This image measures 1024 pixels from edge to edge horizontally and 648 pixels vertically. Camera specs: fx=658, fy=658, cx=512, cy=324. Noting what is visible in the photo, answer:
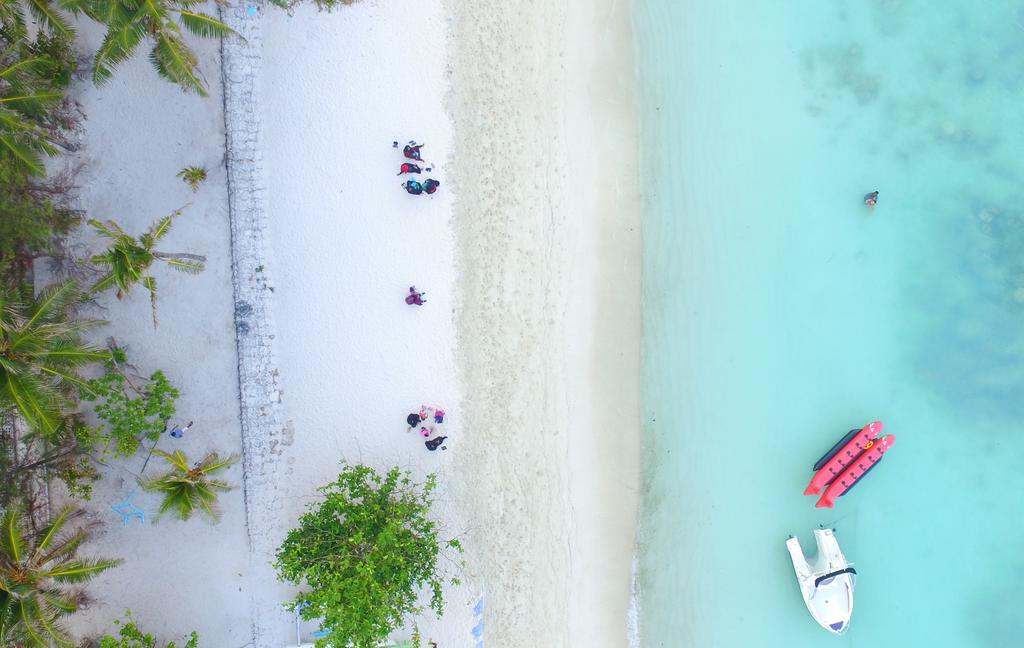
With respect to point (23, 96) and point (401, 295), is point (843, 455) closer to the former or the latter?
point (401, 295)

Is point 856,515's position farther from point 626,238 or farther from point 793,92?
point 793,92

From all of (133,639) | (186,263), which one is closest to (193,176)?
(186,263)

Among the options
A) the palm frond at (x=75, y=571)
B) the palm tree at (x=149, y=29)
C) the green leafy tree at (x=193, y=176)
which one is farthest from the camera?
the green leafy tree at (x=193, y=176)

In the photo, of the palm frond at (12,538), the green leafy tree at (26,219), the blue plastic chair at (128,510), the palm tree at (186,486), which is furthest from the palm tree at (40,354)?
the blue plastic chair at (128,510)

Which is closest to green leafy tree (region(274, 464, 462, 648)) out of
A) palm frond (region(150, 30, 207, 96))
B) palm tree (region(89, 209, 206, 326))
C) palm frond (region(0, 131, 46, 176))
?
palm tree (region(89, 209, 206, 326))

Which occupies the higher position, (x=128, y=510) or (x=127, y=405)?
(x=127, y=405)

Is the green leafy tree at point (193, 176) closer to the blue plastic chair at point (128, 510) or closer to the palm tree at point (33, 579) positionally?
the blue plastic chair at point (128, 510)

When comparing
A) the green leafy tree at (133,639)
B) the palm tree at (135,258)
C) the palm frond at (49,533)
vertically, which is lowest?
the green leafy tree at (133,639)

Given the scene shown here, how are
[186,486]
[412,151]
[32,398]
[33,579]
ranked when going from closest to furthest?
[32,398] → [33,579] → [186,486] → [412,151]
